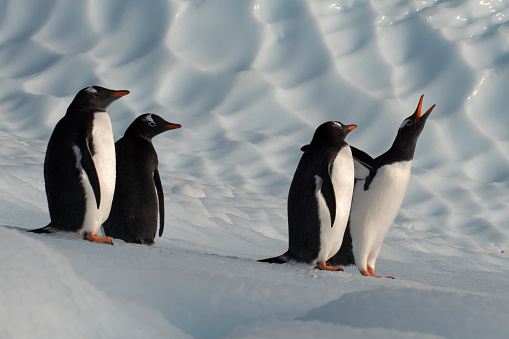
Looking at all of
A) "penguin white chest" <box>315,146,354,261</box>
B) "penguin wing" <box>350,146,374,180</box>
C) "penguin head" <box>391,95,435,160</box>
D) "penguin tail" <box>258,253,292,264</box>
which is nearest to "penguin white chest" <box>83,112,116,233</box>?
"penguin tail" <box>258,253,292,264</box>

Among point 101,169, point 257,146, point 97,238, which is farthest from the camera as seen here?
point 257,146

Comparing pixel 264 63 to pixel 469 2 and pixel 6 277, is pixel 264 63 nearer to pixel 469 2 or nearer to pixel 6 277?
pixel 469 2

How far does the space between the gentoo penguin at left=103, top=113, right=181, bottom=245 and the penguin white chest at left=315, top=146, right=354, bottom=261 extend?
0.76 metres

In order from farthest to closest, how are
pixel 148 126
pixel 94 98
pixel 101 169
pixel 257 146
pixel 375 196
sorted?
pixel 257 146 < pixel 148 126 < pixel 375 196 < pixel 94 98 < pixel 101 169

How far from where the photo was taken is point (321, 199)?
2.84 metres

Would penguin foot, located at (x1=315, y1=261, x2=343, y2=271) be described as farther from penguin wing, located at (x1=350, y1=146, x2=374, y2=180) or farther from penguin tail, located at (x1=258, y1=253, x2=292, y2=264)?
penguin wing, located at (x1=350, y1=146, x2=374, y2=180)

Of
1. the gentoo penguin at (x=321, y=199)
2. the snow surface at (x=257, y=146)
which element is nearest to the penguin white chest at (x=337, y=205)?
the gentoo penguin at (x=321, y=199)

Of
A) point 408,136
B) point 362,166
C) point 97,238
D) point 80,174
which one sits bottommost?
point 97,238

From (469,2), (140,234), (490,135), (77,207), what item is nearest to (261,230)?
(140,234)

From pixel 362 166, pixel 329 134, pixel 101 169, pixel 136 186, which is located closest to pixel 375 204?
pixel 362 166

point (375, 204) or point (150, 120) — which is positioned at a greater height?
point (150, 120)

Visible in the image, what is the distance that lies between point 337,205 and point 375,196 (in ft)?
1.18

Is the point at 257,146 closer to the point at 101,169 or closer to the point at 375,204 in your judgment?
the point at 375,204

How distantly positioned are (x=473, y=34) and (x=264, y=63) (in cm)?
265
